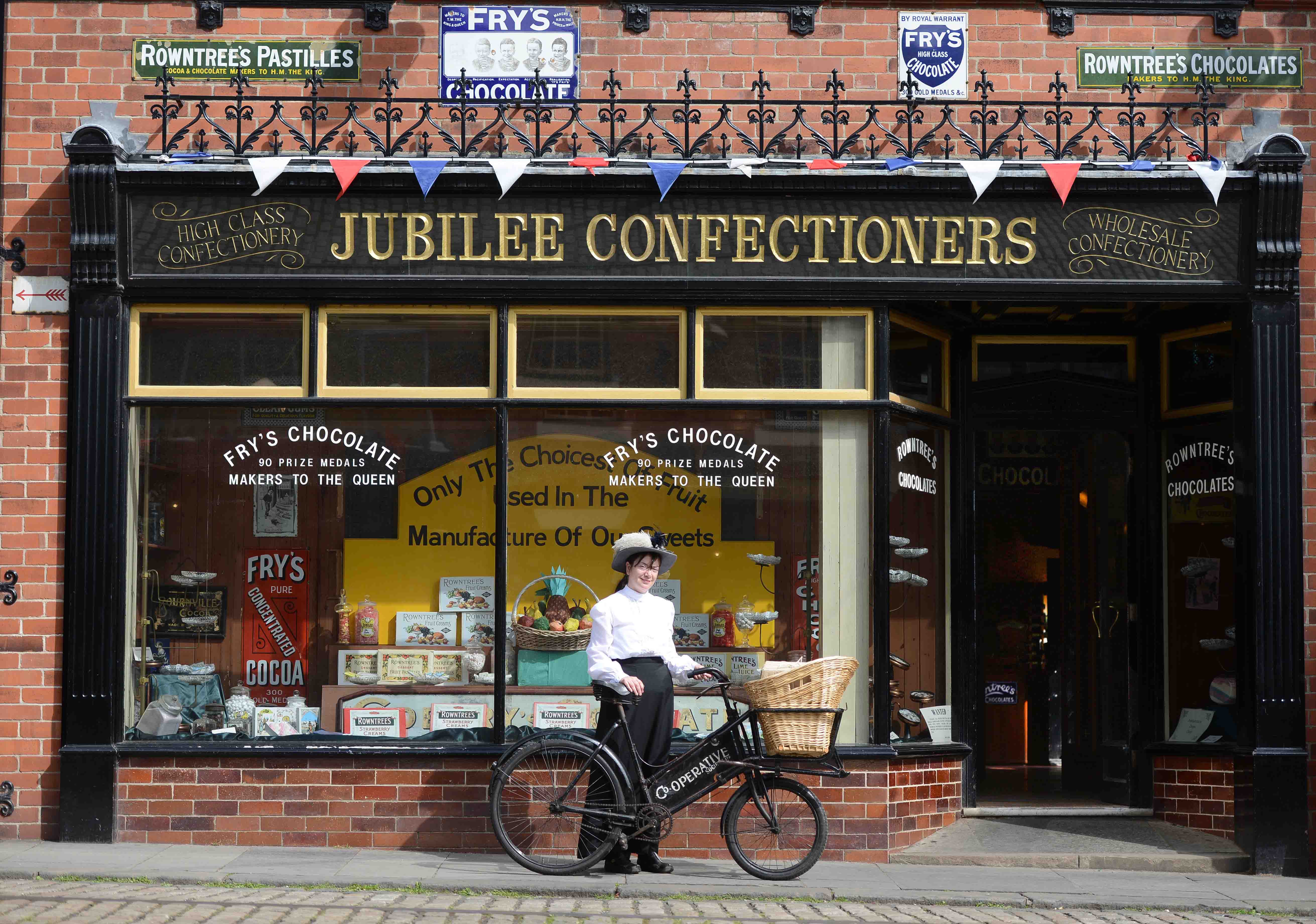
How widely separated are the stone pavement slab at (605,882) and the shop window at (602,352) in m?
2.95

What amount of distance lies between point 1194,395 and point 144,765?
7.26 meters

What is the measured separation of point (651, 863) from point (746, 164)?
4.26 m

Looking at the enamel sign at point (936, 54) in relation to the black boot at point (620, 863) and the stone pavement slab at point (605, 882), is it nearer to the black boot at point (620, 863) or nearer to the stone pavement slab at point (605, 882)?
the stone pavement slab at point (605, 882)

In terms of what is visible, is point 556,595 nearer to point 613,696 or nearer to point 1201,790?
point 613,696

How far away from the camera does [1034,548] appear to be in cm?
1078

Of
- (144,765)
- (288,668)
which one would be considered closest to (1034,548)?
(288,668)

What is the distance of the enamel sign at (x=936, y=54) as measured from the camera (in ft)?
31.2

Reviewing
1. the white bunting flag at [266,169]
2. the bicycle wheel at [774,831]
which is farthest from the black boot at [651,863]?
the white bunting flag at [266,169]

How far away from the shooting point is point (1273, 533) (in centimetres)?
905

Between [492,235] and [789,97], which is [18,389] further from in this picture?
[789,97]

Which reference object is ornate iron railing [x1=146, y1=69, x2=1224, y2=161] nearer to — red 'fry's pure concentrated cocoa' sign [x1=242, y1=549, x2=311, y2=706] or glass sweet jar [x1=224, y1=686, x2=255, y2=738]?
red 'fry's pure concentrated cocoa' sign [x1=242, y1=549, x2=311, y2=706]

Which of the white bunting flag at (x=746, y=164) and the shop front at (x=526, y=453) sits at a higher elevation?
the white bunting flag at (x=746, y=164)

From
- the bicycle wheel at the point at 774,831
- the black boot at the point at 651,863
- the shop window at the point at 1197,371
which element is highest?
the shop window at the point at 1197,371

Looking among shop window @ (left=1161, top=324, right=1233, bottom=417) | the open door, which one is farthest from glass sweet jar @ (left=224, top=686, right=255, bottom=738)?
shop window @ (left=1161, top=324, right=1233, bottom=417)
